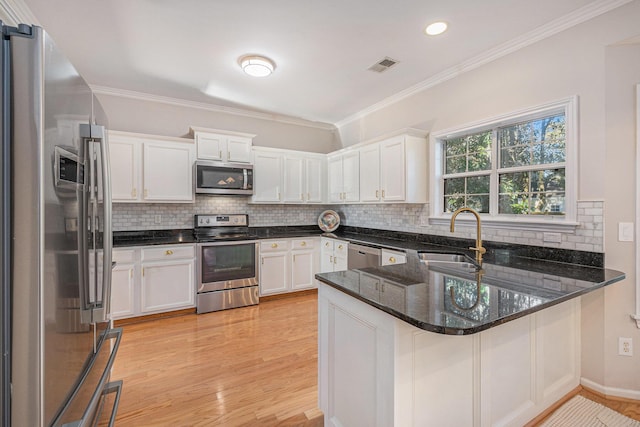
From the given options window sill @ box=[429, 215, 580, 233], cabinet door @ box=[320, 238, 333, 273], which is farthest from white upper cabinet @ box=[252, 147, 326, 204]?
window sill @ box=[429, 215, 580, 233]

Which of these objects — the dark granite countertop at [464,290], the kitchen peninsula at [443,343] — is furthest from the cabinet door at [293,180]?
the kitchen peninsula at [443,343]

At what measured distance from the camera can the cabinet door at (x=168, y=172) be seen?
3.52 meters

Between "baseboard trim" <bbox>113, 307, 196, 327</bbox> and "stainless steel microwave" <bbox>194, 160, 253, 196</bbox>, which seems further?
"stainless steel microwave" <bbox>194, 160, 253, 196</bbox>

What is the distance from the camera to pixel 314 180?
4.64 m

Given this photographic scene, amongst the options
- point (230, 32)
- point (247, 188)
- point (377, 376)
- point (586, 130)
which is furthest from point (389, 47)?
point (377, 376)

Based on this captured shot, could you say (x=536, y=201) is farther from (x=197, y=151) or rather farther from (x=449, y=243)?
(x=197, y=151)

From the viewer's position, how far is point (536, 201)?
2551mm

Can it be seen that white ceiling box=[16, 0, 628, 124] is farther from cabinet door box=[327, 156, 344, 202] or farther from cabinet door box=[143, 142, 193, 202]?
cabinet door box=[327, 156, 344, 202]

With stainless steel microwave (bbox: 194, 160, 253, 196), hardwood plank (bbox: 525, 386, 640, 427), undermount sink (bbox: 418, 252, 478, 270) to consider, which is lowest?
hardwood plank (bbox: 525, 386, 640, 427)

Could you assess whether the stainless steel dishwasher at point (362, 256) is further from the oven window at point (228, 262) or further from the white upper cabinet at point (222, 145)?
the white upper cabinet at point (222, 145)

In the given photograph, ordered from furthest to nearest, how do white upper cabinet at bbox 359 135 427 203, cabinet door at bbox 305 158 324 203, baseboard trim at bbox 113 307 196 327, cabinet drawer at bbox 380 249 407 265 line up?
1. cabinet door at bbox 305 158 324 203
2. white upper cabinet at bbox 359 135 427 203
3. baseboard trim at bbox 113 307 196 327
4. cabinet drawer at bbox 380 249 407 265

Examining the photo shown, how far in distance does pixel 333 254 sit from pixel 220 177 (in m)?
1.89

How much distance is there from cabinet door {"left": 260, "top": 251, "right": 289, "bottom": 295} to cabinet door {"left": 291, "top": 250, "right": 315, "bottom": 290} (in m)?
0.11

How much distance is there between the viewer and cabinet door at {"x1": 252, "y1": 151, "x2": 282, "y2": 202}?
165 inches
